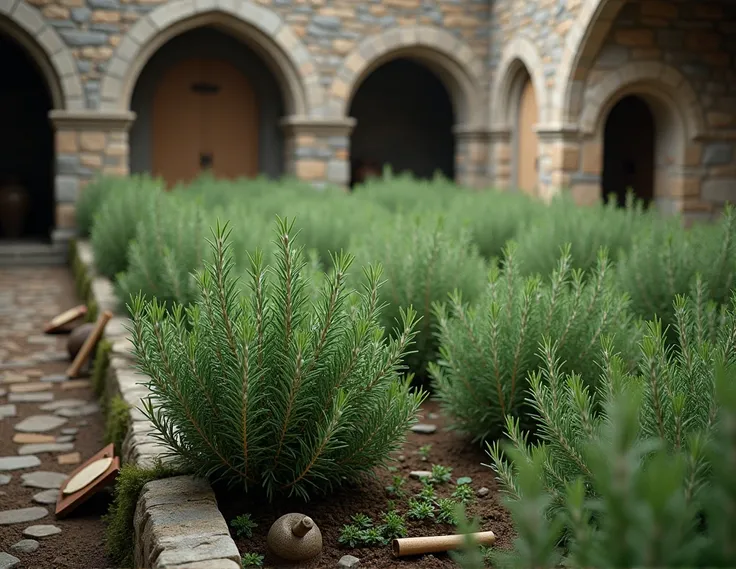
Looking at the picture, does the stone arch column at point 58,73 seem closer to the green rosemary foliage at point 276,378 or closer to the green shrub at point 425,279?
the green shrub at point 425,279

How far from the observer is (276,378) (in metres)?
2.47

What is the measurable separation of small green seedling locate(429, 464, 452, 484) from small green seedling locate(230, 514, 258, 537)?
0.69 meters

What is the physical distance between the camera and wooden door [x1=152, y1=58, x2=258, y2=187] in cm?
1221

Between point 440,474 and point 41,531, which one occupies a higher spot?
point 440,474

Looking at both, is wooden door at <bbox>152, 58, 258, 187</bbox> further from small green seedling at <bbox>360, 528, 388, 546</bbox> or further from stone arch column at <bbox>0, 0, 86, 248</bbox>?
small green seedling at <bbox>360, 528, 388, 546</bbox>

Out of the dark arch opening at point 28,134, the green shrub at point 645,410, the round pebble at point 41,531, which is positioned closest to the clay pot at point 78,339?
the round pebble at point 41,531

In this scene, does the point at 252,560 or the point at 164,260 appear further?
the point at 164,260

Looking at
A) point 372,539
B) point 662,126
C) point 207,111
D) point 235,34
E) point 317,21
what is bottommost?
point 372,539

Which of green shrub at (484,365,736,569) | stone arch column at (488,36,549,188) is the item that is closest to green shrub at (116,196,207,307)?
green shrub at (484,365,736,569)

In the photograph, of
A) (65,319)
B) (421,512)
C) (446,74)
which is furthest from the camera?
(446,74)

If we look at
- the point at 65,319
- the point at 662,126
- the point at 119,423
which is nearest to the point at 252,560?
A: the point at 119,423

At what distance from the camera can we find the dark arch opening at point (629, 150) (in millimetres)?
12031

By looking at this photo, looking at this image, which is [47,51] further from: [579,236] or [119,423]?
[119,423]

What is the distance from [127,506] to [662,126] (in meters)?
8.25
